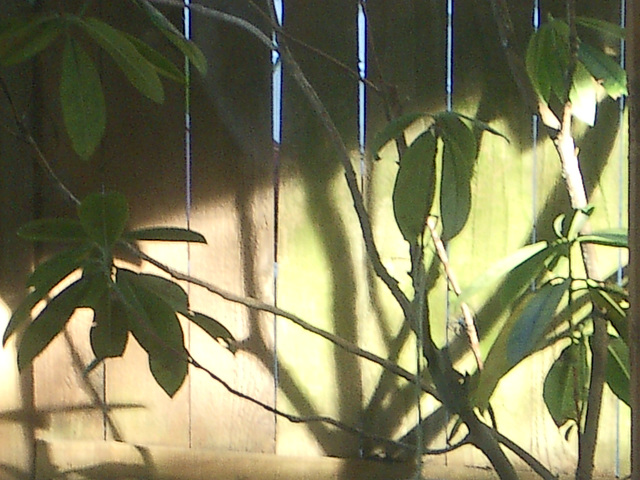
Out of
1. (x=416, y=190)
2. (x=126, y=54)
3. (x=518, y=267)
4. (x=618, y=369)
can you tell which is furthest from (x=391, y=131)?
(x=618, y=369)

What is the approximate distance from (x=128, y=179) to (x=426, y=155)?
2.17ft

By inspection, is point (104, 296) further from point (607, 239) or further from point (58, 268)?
point (607, 239)

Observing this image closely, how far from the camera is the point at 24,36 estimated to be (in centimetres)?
86

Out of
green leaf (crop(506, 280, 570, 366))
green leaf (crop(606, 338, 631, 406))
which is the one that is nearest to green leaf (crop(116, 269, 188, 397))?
green leaf (crop(506, 280, 570, 366))

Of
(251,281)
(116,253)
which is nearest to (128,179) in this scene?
(116,253)

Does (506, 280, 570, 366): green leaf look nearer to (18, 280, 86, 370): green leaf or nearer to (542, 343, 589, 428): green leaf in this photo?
(542, 343, 589, 428): green leaf

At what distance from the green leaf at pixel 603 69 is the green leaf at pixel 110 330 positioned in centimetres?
62

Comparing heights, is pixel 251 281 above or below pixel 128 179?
below

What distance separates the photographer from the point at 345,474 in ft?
4.09

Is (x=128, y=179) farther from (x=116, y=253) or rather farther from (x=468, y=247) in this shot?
(x=468, y=247)

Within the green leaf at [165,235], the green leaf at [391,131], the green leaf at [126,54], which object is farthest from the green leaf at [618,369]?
the green leaf at [126,54]

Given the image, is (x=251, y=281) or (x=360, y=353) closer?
(x=360, y=353)

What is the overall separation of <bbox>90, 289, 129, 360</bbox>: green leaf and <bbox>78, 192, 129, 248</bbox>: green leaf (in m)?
0.10

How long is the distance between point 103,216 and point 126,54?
176 millimetres
